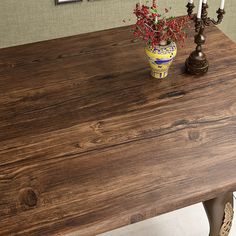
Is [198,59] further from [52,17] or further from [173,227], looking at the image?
[52,17]

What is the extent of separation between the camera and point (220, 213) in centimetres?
162

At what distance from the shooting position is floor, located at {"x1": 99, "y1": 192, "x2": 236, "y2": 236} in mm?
2131

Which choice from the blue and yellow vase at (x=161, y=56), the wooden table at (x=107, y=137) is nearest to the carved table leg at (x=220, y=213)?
the wooden table at (x=107, y=137)

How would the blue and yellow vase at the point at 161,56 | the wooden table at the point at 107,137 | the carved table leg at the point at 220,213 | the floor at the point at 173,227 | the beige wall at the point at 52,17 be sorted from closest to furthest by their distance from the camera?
the wooden table at the point at 107,137 < the carved table leg at the point at 220,213 < the blue and yellow vase at the point at 161,56 < the floor at the point at 173,227 < the beige wall at the point at 52,17

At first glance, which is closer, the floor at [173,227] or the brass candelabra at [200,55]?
the brass candelabra at [200,55]

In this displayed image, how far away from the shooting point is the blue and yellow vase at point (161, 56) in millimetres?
1710

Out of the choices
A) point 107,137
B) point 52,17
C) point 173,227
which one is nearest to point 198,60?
point 107,137

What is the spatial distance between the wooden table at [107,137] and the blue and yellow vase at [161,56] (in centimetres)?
7

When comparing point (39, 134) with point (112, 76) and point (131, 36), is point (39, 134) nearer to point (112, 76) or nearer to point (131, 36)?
point (112, 76)

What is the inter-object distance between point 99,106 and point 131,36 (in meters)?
0.57

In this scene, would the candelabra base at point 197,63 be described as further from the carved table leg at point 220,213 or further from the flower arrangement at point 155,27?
the carved table leg at point 220,213

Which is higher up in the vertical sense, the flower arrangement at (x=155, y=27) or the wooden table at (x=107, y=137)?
the flower arrangement at (x=155, y=27)

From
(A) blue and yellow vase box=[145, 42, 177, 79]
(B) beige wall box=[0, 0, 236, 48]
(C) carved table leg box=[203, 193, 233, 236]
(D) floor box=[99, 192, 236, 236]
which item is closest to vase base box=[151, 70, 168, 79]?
(A) blue and yellow vase box=[145, 42, 177, 79]

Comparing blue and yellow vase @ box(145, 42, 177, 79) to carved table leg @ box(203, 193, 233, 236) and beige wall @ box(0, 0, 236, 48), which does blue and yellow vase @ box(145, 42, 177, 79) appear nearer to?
carved table leg @ box(203, 193, 233, 236)
